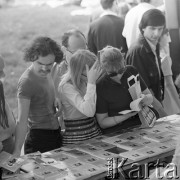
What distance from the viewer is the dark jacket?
151 inches

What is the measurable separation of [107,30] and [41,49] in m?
1.66

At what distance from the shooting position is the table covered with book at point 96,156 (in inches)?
98.0

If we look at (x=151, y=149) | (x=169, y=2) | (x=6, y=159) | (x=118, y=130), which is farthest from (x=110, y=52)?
(x=169, y=2)

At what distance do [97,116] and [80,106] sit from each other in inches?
8.6

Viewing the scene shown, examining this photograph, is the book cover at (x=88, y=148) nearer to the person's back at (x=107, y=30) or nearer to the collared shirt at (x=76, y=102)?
the collared shirt at (x=76, y=102)

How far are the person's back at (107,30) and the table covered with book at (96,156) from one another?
1.66 meters

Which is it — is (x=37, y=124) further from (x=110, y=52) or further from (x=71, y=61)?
(x=110, y=52)

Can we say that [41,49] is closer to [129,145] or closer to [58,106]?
[58,106]

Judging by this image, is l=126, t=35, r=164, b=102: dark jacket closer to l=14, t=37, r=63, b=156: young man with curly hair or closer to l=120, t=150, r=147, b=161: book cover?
l=14, t=37, r=63, b=156: young man with curly hair

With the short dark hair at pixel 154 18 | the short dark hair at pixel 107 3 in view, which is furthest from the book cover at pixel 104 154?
the short dark hair at pixel 107 3

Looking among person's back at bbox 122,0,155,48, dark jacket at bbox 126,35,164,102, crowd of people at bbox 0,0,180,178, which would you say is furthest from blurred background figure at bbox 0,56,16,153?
person's back at bbox 122,0,155,48

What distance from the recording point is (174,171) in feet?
5.10

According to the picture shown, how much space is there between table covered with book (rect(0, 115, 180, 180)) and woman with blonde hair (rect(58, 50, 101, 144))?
127 millimetres

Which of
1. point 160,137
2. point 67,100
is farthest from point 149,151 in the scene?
point 67,100
